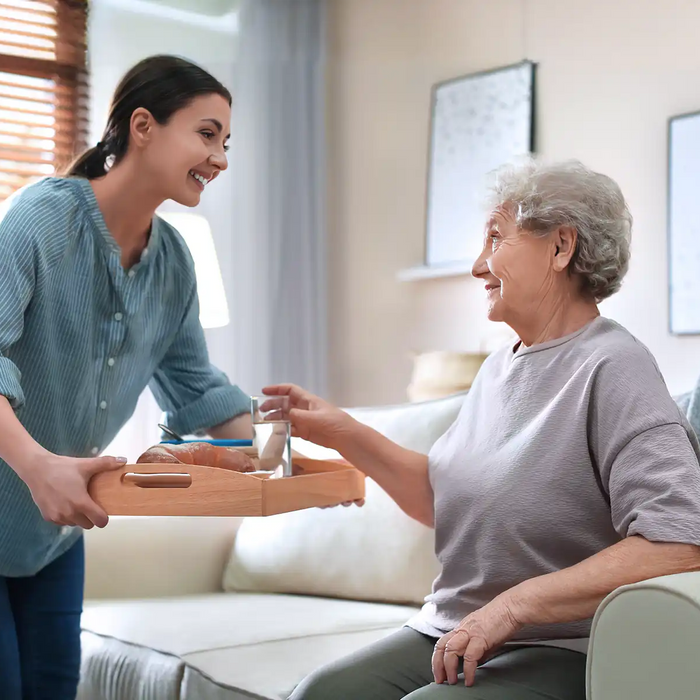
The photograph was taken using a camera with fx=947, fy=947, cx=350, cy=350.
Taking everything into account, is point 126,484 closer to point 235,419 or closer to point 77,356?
point 77,356

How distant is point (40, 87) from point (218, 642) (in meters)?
2.38

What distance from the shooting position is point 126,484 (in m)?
1.25

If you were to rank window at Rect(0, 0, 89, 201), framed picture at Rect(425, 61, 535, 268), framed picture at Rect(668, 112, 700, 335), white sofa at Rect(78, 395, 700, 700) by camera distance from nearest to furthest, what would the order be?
white sofa at Rect(78, 395, 700, 700), framed picture at Rect(668, 112, 700, 335), framed picture at Rect(425, 61, 535, 268), window at Rect(0, 0, 89, 201)

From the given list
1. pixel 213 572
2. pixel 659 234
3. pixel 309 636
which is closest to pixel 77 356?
pixel 309 636

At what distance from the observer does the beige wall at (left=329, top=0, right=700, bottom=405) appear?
9.39 ft

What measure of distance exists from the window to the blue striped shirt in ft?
6.40

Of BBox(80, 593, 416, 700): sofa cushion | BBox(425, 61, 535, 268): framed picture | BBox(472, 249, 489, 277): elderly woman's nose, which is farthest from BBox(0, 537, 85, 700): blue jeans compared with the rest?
BBox(425, 61, 535, 268): framed picture

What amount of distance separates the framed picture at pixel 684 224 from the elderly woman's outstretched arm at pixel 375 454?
1.41 m

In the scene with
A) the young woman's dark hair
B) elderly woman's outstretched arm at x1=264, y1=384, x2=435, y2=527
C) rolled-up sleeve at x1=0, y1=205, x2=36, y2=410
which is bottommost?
elderly woman's outstretched arm at x1=264, y1=384, x2=435, y2=527

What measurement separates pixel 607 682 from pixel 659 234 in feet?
6.74

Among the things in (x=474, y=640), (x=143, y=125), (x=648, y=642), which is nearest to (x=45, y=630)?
(x=474, y=640)

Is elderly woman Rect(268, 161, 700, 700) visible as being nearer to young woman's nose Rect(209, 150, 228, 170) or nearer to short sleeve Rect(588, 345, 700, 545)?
short sleeve Rect(588, 345, 700, 545)

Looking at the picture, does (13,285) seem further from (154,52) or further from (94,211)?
(154,52)

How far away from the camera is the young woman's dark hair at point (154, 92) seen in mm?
1535
